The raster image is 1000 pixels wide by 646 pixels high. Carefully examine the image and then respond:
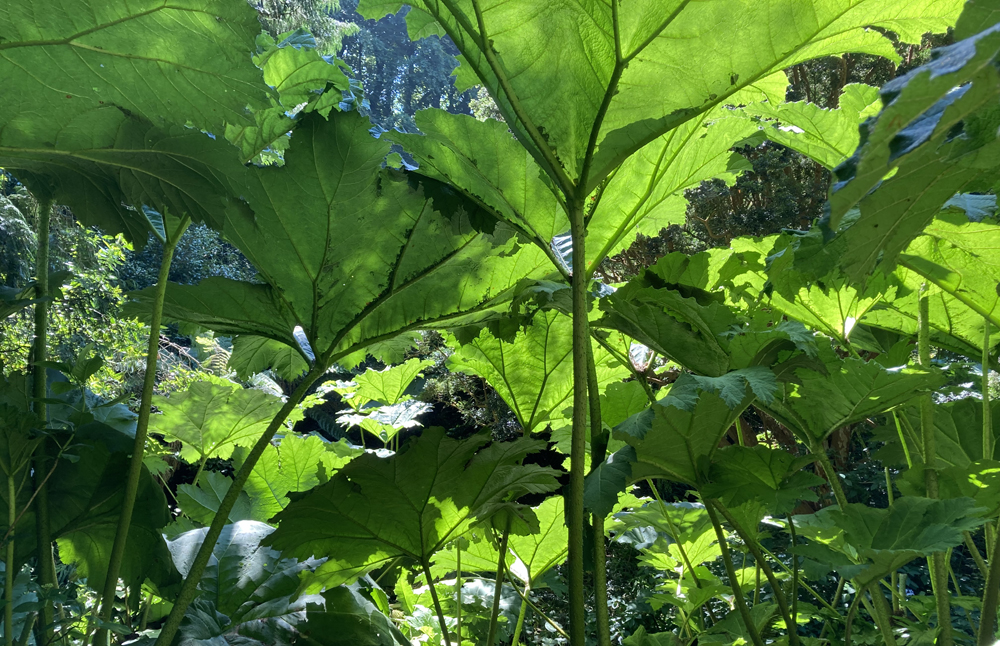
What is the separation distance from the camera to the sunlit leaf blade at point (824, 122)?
90 cm

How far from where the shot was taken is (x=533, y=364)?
1104mm

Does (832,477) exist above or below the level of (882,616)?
above

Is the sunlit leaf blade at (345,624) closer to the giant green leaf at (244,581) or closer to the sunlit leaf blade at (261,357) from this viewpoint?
the giant green leaf at (244,581)

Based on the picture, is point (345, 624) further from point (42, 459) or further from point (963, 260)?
point (963, 260)

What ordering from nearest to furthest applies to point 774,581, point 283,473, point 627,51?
1. point 627,51
2. point 774,581
3. point 283,473

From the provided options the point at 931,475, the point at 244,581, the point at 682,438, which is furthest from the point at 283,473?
the point at 931,475

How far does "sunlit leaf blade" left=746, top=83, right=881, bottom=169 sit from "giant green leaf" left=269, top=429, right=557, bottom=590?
57 centimetres

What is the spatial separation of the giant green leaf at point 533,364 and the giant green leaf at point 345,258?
0.08 metres

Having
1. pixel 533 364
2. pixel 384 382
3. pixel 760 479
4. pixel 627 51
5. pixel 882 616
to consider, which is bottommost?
pixel 882 616

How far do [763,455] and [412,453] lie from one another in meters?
0.45

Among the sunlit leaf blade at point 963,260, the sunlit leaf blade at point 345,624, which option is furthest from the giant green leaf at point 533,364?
the sunlit leaf blade at point 963,260

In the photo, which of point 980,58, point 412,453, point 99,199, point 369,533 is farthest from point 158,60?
point 980,58

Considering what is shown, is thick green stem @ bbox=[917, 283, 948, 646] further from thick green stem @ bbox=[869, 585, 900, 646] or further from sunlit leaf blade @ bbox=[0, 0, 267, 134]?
sunlit leaf blade @ bbox=[0, 0, 267, 134]

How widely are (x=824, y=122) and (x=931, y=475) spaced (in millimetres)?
509
